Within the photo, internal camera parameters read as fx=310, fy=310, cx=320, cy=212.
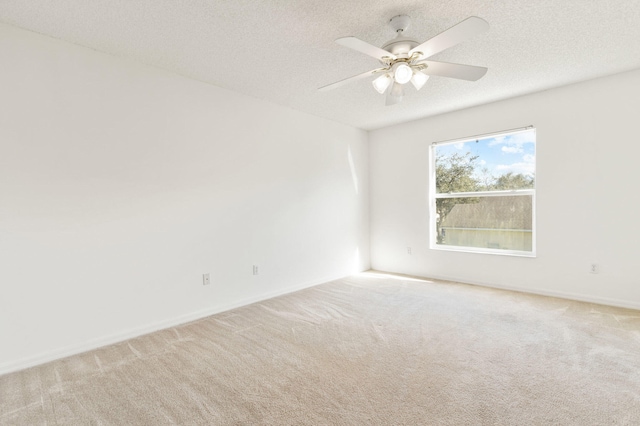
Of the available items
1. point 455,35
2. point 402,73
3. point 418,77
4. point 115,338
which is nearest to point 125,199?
point 115,338

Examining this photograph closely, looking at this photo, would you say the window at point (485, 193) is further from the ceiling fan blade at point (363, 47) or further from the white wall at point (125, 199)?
the ceiling fan blade at point (363, 47)

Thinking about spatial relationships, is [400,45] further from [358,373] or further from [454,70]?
[358,373]

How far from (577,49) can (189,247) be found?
13.1 feet

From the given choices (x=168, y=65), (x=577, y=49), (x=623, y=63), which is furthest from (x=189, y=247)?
(x=623, y=63)

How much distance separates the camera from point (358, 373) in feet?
6.89

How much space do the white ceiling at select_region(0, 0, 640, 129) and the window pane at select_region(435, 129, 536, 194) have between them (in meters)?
0.82

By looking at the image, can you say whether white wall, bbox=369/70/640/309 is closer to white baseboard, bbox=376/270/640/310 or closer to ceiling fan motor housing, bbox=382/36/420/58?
white baseboard, bbox=376/270/640/310

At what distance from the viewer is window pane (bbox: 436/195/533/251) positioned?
13.2 ft

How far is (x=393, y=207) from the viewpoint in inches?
204

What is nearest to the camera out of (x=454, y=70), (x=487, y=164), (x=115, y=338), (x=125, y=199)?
(x=454, y=70)

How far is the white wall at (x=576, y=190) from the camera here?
3.26 meters

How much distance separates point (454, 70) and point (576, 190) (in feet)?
8.17

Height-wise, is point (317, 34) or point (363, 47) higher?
point (317, 34)

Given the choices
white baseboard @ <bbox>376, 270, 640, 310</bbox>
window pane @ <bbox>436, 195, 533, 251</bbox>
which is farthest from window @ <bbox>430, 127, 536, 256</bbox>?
white baseboard @ <bbox>376, 270, 640, 310</bbox>
